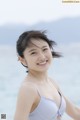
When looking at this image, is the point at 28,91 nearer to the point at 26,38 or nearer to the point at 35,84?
the point at 35,84

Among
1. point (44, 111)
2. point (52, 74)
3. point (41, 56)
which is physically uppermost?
point (41, 56)

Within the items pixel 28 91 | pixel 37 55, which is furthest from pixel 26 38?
pixel 28 91

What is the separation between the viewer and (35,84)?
1137mm

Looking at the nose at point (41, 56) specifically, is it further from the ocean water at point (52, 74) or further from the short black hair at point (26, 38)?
the ocean water at point (52, 74)

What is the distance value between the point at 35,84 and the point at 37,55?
0.11 metres

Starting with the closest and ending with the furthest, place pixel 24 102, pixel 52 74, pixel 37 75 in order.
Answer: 1. pixel 24 102
2. pixel 37 75
3. pixel 52 74

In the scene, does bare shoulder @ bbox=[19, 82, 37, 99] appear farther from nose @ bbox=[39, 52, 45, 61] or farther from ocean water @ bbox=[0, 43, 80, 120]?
ocean water @ bbox=[0, 43, 80, 120]

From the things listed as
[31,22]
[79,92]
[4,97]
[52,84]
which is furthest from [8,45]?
[52,84]

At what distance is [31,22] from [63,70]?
15.4 inches

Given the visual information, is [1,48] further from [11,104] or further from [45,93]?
[45,93]

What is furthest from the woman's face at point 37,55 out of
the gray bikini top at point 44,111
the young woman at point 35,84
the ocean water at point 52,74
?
the ocean water at point 52,74

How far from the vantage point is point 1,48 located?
A: 6.99 ft

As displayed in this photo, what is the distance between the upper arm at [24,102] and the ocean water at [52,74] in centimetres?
102

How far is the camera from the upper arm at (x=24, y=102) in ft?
3.51
